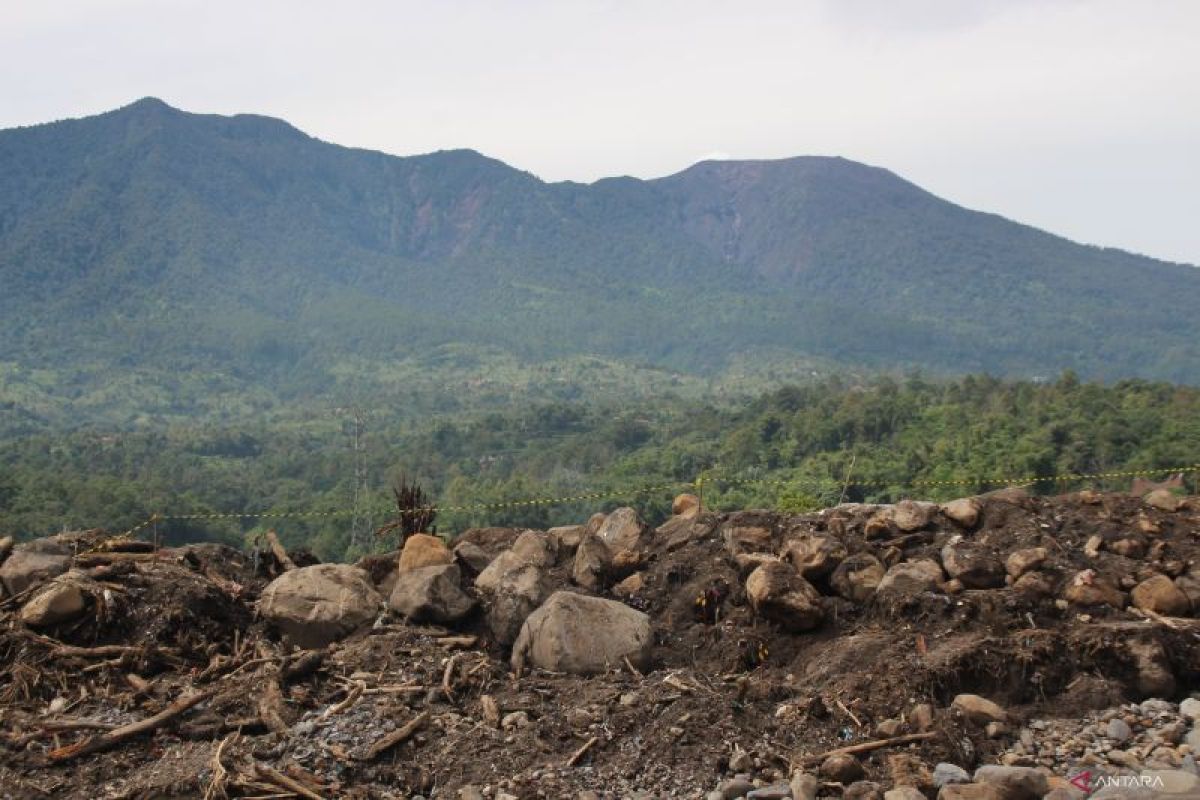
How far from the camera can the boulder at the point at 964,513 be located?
331 inches

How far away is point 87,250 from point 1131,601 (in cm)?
16320

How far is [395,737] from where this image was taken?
625 centimetres


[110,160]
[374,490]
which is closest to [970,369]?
[374,490]

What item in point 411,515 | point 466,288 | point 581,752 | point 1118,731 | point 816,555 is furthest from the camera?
point 466,288

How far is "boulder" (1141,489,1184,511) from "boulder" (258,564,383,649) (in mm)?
5886

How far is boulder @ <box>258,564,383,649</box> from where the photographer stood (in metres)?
7.77

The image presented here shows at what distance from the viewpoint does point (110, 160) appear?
17662cm

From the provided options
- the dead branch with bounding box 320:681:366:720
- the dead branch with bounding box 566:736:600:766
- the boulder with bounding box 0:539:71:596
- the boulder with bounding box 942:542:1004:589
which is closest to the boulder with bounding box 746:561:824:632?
the boulder with bounding box 942:542:1004:589

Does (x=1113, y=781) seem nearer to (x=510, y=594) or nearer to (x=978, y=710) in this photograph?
(x=978, y=710)

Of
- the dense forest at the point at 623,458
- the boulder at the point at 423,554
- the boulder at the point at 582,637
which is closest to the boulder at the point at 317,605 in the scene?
the boulder at the point at 423,554

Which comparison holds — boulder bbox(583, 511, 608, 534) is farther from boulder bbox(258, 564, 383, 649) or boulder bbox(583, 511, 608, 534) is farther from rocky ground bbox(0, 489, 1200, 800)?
boulder bbox(258, 564, 383, 649)

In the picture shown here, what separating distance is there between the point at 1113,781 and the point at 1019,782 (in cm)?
58

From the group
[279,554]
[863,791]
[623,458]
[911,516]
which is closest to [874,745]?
[863,791]

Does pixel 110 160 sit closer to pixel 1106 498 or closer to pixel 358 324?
pixel 358 324
